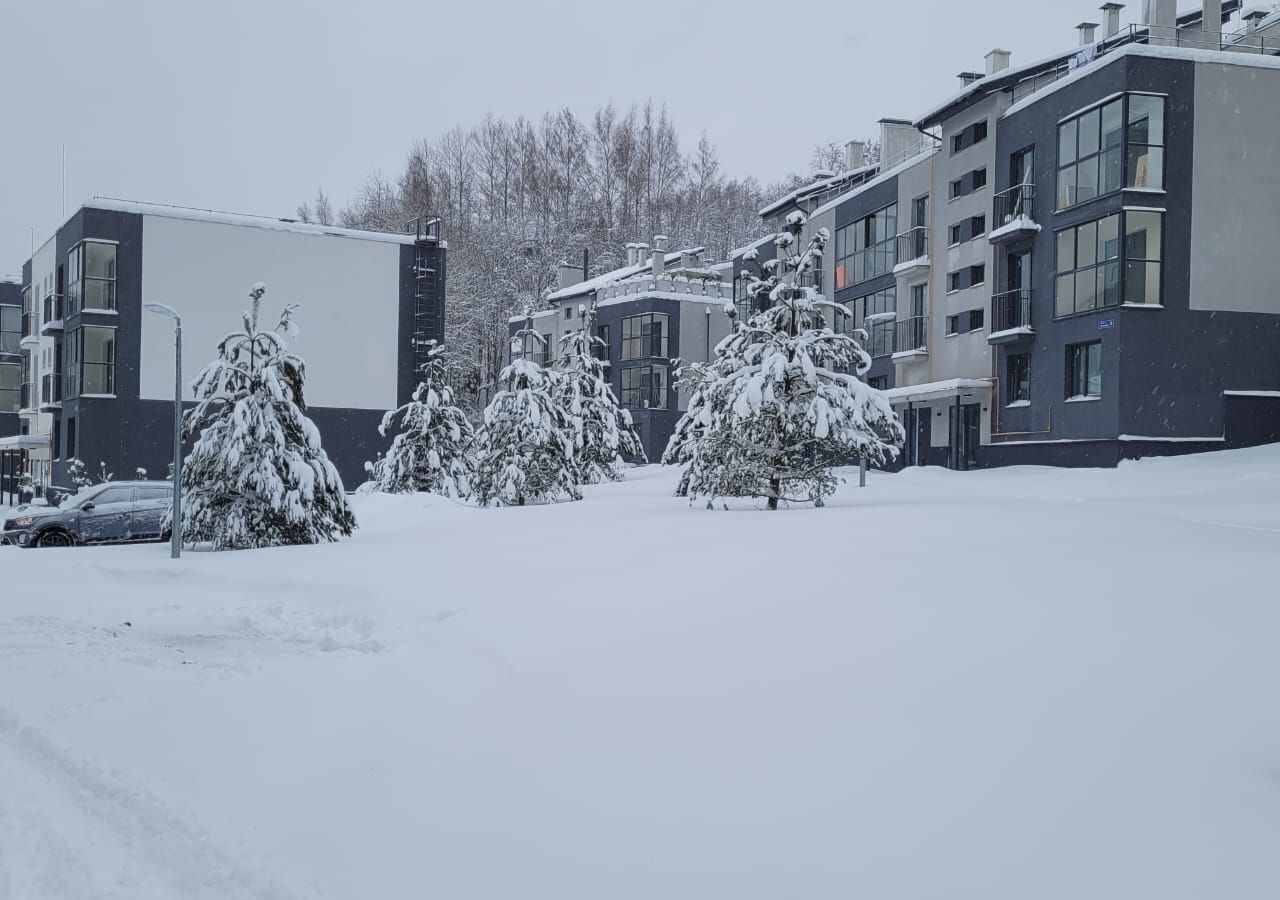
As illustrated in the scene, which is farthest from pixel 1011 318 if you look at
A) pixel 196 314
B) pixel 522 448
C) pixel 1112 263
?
pixel 196 314

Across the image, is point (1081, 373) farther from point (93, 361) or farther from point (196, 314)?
point (93, 361)

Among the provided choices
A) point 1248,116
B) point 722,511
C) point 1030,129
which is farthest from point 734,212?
point 722,511

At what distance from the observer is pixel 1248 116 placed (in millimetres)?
26234

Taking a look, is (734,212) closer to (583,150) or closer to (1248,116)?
(583,150)

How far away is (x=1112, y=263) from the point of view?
2638 cm

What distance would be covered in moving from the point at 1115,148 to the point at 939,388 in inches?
368

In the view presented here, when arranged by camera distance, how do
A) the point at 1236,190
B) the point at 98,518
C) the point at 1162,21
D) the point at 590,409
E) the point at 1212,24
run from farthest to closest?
the point at 590,409, the point at 1212,24, the point at 1162,21, the point at 1236,190, the point at 98,518

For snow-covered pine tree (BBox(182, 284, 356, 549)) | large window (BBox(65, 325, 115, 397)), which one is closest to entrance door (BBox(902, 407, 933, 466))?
snow-covered pine tree (BBox(182, 284, 356, 549))

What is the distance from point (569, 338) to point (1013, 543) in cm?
2730

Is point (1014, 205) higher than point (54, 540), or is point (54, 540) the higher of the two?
point (1014, 205)

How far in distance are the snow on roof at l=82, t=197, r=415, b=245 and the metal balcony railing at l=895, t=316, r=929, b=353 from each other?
21.2 meters

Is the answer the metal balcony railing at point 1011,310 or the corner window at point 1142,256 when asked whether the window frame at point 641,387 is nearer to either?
the metal balcony railing at point 1011,310

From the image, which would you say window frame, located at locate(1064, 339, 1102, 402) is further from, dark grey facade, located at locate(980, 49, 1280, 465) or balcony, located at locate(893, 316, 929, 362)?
balcony, located at locate(893, 316, 929, 362)

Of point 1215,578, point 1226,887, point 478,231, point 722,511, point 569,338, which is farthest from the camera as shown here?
point 478,231
